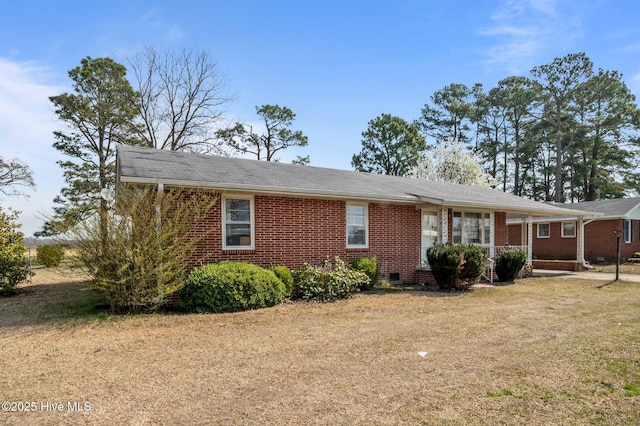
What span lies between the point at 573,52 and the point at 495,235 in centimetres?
3096

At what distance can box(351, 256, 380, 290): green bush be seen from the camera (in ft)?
37.1

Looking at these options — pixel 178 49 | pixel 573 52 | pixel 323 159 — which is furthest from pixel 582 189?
pixel 178 49

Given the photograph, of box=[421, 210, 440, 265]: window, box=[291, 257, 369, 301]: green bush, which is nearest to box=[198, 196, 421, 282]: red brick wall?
box=[421, 210, 440, 265]: window

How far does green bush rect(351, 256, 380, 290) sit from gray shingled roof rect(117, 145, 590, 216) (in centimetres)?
180

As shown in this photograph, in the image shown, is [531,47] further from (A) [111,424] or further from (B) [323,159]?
(B) [323,159]

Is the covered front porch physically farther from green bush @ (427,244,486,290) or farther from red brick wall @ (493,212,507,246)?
green bush @ (427,244,486,290)

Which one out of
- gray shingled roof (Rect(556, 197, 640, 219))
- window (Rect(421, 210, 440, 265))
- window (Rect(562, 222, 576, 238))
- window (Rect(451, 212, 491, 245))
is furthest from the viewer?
window (Rect(562, 222, 576, 238))

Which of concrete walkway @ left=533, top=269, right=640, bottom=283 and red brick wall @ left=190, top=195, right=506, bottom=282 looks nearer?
red brick wall @ left=190, top=195, right=506, bottom=282

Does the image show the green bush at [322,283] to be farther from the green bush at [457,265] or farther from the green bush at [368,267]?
the green bush at [457,265]

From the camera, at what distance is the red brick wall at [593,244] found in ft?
74.7

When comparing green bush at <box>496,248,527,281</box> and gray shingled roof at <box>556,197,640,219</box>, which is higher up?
gray shingled roof at <box>556,197,640,219</box>

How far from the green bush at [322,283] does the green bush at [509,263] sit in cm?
620

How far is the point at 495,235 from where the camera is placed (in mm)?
15336

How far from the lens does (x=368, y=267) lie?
37.4 feet
